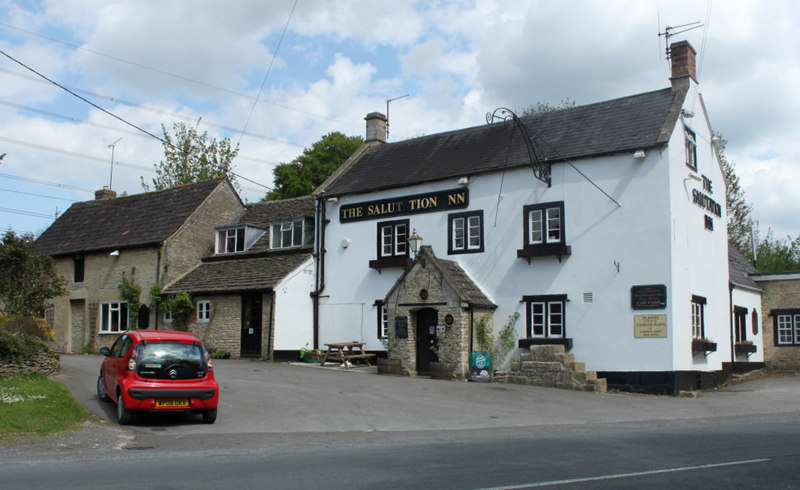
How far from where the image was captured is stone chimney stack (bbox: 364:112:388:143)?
3238cm

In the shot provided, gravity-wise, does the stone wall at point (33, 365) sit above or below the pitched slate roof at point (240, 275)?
below

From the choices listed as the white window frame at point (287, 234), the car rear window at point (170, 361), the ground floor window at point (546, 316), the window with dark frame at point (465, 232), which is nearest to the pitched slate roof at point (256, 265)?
the white window frame at point (287, 234)

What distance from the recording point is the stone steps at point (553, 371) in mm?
21141

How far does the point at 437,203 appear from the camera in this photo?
26141 millimetres

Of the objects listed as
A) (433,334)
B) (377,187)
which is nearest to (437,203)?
(377,187)

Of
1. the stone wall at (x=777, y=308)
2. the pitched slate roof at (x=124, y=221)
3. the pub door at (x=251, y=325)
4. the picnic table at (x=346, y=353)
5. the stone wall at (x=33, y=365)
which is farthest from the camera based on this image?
the pitched slate roof at (x=124, y=221)

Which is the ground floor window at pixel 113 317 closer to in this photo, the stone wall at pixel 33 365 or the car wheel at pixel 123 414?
the stone wall at pixel 33 365

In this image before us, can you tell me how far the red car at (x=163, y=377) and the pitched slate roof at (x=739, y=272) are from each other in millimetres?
21606

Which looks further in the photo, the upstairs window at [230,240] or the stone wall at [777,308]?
the upstairs window at [230,240]

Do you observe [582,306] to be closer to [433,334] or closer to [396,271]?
[433,334]

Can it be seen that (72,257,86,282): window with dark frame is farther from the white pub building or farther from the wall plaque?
the wall plaque

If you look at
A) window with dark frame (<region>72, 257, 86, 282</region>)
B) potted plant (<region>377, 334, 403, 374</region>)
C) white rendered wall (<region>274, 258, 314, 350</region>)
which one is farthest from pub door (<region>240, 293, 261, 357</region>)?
window with dark frame (<region>72, 257, 86, 282</region>)

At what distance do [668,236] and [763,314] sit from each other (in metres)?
13.3

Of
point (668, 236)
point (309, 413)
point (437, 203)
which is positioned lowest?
point (309, 413)
